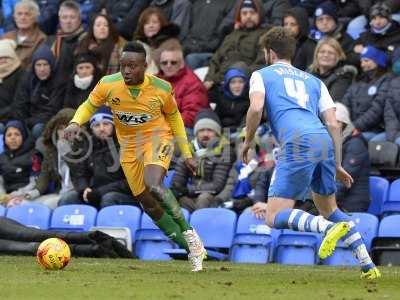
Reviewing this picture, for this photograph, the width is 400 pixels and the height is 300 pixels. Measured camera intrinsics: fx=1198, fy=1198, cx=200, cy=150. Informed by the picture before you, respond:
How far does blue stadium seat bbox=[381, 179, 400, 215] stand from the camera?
14.9 m

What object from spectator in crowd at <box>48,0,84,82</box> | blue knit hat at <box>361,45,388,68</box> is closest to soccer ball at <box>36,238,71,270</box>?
blue knit hat at <box>361,45,388,68</box>

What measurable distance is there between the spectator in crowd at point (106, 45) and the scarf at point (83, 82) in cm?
28

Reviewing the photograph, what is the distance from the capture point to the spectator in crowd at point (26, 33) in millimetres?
20469

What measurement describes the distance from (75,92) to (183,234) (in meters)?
7.03

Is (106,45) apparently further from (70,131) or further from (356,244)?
(356,244)

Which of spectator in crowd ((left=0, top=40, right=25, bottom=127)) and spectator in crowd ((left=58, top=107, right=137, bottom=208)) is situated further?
spectator in crowd ((left=0, top=40, right=25, bottom=127))

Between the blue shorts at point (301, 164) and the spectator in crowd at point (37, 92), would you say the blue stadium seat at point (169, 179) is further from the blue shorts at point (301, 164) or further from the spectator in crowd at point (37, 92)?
the blue shorts at point (301, 164)

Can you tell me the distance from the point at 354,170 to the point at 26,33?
7.94m

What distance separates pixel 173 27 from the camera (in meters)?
18.6

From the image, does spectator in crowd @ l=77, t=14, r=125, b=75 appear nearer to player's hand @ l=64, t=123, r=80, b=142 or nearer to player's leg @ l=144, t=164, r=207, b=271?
player's leg @ l=144, t=164, r=207, b=271

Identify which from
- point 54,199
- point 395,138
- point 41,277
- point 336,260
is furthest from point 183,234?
point 54,199

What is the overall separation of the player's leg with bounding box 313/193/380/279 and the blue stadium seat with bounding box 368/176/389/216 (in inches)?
157

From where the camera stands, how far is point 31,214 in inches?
667

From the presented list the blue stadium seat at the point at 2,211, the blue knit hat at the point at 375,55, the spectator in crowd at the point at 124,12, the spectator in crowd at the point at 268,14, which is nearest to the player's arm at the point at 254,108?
the blue knit hat at the point at 375,55
